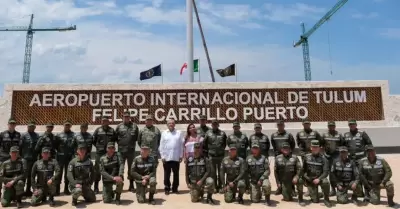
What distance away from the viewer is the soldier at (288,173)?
26.9ft

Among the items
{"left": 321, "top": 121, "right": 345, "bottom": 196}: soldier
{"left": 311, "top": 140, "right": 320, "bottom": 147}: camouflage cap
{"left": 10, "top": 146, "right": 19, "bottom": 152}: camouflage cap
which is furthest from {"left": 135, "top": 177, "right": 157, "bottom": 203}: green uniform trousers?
{"left": 321, "top": 121, "right": 345, "bottom": 196}: soldier

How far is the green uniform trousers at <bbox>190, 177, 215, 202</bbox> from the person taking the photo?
804 centimetres

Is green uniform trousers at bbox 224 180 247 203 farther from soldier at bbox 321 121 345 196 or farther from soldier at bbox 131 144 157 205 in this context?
soldier at bbox 321 121 345 196

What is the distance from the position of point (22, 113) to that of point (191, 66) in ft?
24.3

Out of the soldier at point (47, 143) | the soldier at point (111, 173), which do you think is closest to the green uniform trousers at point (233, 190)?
the soldier at point (111, 173)

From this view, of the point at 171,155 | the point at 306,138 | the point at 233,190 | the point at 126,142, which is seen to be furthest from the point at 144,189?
the point at 306,138

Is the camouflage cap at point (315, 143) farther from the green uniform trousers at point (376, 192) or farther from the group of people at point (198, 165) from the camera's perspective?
the green uniform trousers at point (376, 192)

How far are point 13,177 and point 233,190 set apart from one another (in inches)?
193

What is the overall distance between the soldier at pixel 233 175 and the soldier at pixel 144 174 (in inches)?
A: 62.5

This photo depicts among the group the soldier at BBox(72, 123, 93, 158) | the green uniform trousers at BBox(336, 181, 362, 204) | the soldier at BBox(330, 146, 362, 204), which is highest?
the soldier at BBox(72, 123, 93, 158)

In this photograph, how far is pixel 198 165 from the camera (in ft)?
27.5

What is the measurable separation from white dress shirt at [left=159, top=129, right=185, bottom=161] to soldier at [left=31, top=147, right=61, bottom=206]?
2416 mm

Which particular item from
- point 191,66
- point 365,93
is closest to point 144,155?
point 191,66

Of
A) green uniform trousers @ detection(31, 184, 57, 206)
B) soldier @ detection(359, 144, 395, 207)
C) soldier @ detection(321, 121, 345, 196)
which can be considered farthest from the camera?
soldier @ detection(321, 121, 345, 196)
